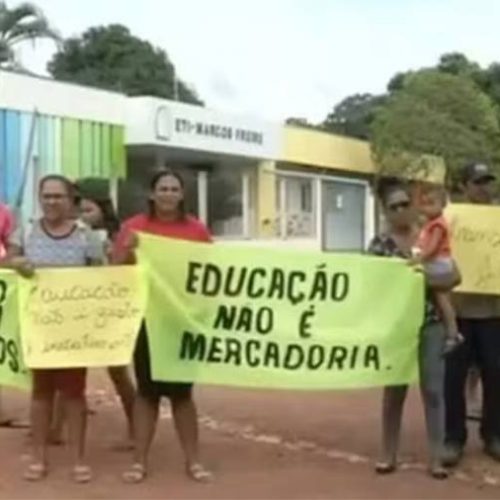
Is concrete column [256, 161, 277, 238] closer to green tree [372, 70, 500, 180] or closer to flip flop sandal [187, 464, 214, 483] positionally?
green tree [372, 70, 500, 180]

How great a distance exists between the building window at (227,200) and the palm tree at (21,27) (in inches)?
428

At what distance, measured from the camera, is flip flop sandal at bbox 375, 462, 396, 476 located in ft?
24.9

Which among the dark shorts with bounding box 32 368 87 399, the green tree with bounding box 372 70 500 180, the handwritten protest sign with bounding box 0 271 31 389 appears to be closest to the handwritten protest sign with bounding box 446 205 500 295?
the dark shorts with bounding box 32 368 87 399

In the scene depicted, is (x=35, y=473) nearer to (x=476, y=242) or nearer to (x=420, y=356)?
(x=420, y=356)

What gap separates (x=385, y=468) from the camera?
761cm

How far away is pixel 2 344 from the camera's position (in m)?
7.59

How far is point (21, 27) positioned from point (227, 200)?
12.0 m

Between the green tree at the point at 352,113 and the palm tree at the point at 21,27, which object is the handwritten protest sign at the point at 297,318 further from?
the green tree at the point at 352,113

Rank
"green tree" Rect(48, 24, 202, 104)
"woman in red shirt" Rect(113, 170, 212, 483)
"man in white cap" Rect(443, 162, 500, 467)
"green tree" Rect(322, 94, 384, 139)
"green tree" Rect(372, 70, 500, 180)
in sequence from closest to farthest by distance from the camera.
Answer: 1. "woman in red shirt" Rect(113, 170, 212, 483)
2. "man in white cap" Rect(443, 162, 500, 467)
3. "green tree" Rect(372, 70, 500, 180)
4. "green tree" Rect(48, 24, 202, 104)
5. "green tree" Rect(322, 94, 384, 139)

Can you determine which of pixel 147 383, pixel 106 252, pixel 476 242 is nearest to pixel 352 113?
pixel 476 242

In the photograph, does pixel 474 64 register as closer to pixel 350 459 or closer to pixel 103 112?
pixel 103 112

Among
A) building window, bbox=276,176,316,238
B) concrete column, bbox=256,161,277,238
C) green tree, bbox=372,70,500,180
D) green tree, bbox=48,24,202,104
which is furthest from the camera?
green tree, bbox=48,24,202,104

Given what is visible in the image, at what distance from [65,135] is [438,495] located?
21.7 metres

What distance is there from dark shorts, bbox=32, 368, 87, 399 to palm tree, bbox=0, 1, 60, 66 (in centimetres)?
3730
